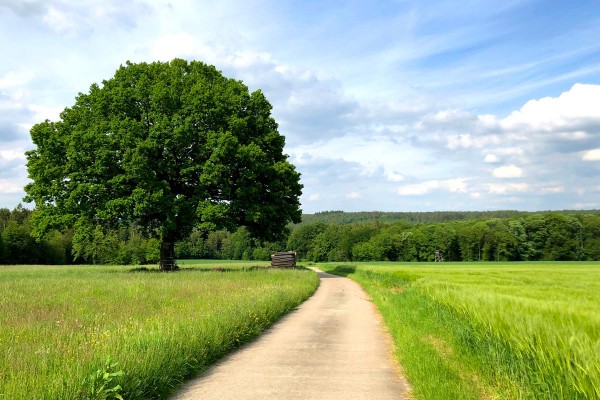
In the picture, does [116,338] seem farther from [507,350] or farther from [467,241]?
[467,241]

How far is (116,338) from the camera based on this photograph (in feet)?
24.7

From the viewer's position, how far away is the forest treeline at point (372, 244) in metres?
79.2

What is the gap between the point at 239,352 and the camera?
30.5ft

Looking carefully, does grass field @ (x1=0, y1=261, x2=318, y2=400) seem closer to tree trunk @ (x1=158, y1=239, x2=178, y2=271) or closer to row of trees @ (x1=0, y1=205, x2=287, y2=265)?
tree trunk @ (x1=158, y1=239, x2=178, y2=271)

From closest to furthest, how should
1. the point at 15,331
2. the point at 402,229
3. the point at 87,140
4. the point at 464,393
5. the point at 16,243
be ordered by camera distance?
the point at 464,393, the point at 15,331, the point at 87,140, the point at 16,243, the point at 402,229

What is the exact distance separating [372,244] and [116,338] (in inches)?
4600

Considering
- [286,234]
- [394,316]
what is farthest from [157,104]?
→ [394,316]

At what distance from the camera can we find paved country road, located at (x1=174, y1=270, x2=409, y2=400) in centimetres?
646

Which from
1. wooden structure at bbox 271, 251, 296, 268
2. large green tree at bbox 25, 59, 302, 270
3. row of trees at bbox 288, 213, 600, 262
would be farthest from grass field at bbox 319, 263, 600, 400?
row of trees at bbox 288, 213, 600, 262

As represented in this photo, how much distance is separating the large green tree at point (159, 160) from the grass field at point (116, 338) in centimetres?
1389

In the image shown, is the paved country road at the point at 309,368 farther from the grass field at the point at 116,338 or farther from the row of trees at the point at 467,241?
the row of trees at the point at 467,241

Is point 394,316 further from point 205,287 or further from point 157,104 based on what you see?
point 157,104

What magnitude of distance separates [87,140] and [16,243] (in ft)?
190

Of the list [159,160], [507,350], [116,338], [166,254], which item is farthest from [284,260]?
[507,350]
